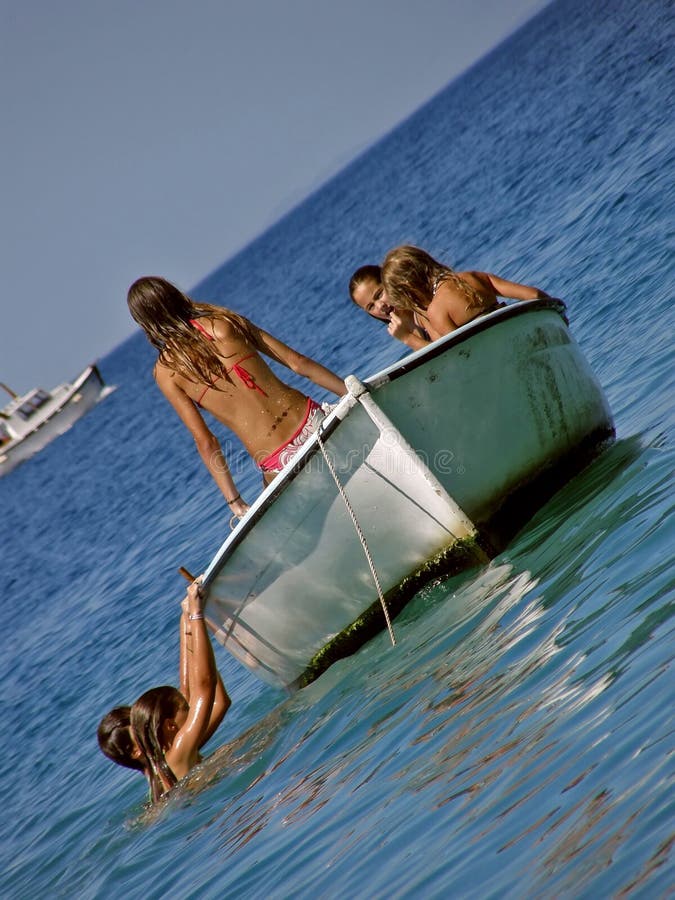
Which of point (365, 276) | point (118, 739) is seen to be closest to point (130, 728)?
point (118, 739)

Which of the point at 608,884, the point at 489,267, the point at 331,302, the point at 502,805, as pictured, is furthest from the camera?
the point at 331,302

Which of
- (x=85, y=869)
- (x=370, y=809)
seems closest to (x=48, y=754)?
(x=85, y=869)

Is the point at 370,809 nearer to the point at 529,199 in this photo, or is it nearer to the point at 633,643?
the point at 633,643

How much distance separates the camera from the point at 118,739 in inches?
261

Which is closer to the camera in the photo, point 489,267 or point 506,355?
point 506,355

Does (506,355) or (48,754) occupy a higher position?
(506,355)

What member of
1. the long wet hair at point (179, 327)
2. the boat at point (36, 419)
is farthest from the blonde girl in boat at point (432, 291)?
the boat at point (36, 419)

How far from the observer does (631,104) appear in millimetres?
24547

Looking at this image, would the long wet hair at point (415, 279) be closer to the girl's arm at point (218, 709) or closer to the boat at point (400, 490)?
the boat at point (400, 490)

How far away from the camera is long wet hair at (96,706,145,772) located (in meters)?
6.64

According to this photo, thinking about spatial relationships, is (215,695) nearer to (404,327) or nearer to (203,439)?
(203,439)

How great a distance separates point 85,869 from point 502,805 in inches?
154

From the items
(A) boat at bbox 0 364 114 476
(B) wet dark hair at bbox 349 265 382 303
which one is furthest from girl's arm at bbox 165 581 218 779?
(A) boat at bbox 0 364 114 476

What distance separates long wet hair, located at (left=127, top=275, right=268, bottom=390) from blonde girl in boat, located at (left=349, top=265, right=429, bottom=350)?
1.07 meters
